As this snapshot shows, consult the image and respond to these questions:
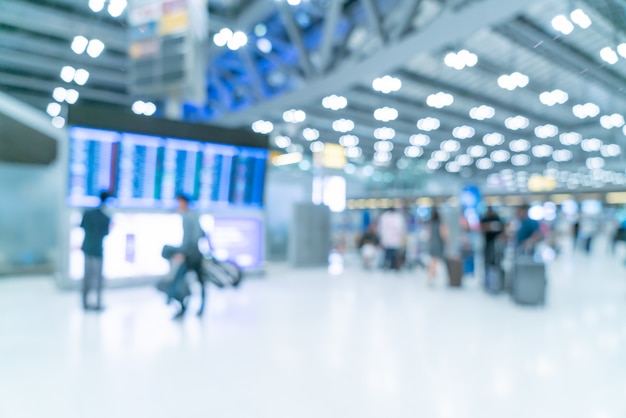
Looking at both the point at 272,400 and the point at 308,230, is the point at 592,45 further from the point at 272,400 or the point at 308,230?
the point at 308,230

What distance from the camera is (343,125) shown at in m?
20.5

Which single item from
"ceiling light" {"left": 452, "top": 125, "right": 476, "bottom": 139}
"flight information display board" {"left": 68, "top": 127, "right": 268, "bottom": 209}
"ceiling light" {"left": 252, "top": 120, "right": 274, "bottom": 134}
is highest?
"ceiling light" {"left": 452, "top": 125, "right": 476, "bottom": 139}

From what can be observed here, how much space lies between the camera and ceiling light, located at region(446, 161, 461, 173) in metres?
32.3

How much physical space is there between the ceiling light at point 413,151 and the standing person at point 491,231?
62.0ft

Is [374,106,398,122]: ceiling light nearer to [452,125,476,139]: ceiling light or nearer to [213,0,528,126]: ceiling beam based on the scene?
[452,125,476,139]: ceiling light

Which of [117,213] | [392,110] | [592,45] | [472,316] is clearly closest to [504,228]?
[472,316]

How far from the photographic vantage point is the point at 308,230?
413 inches

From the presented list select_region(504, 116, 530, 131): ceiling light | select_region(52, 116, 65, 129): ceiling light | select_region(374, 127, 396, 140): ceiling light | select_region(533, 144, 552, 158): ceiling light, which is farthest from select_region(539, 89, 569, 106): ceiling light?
select_region(52, 116, 65, 129): ceiling light

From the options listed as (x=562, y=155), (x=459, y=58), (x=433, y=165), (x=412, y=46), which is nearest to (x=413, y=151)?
(x=433, y=165)

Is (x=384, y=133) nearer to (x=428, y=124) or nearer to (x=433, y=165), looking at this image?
(x=428, y=124)

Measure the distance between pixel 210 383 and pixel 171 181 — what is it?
5.45m

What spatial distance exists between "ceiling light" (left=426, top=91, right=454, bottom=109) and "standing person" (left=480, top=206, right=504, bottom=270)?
407 inches

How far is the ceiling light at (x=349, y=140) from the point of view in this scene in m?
23.1

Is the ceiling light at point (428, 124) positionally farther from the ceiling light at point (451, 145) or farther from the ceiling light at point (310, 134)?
the ceiling light at point (310, 134)
